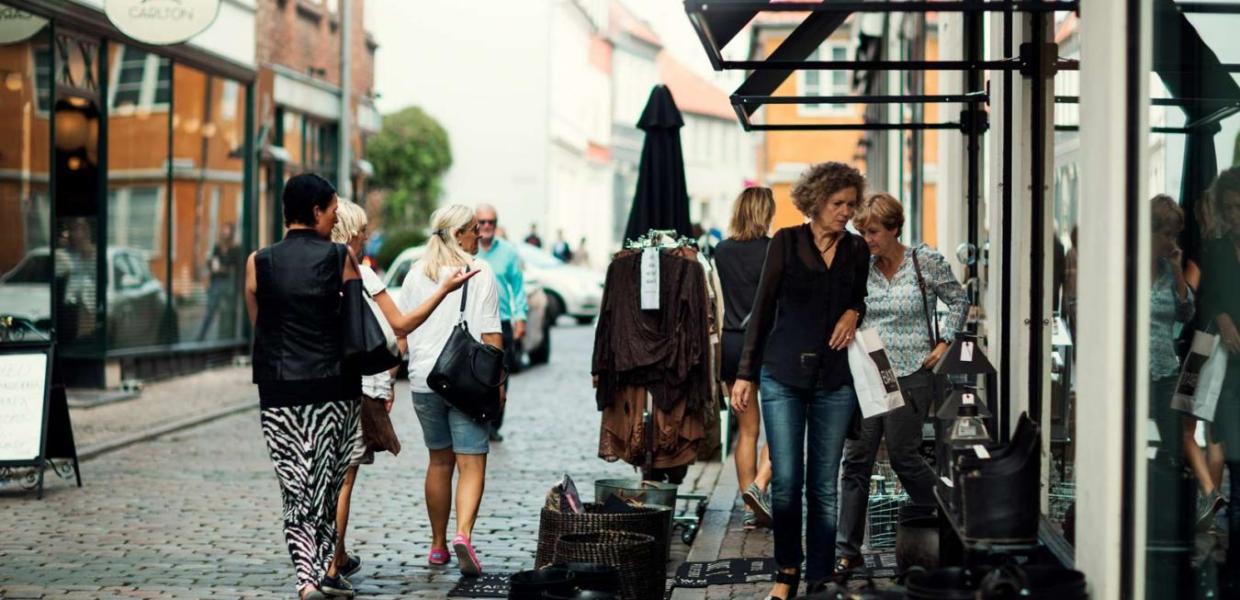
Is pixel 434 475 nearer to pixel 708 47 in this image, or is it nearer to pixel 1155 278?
pixel 708 47

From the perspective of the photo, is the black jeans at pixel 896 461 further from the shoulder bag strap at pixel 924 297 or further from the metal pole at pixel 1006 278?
the metal pole at pixel 1006 278

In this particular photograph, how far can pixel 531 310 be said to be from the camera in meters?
23.3

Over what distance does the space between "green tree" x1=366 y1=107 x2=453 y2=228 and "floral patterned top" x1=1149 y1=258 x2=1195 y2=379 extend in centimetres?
4652

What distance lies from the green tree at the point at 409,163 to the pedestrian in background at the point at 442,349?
43.2 meters

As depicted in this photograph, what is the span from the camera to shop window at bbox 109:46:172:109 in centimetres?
1995

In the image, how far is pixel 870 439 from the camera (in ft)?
27.9

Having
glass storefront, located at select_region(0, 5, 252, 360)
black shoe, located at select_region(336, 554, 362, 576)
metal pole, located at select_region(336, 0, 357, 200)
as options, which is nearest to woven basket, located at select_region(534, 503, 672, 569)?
black shoe, located at select_region(336, 554, 362, 576)

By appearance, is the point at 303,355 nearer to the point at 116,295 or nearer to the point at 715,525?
the point at 715,525

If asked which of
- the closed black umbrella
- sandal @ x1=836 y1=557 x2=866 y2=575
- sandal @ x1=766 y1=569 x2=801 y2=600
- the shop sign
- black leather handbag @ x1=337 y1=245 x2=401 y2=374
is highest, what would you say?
the shop sign

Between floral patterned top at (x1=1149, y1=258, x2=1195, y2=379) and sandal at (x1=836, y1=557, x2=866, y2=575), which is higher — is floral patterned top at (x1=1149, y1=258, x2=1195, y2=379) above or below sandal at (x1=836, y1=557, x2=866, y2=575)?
above

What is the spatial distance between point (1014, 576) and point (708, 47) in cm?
277

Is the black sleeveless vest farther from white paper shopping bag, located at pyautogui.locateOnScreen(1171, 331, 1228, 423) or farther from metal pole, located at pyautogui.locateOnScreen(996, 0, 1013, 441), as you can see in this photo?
white paper shopping bag, located at pyautogui.locateOnScreen(1171, 331, 1228, 423)

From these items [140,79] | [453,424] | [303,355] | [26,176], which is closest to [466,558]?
[453,424]

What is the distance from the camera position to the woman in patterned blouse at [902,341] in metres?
A: 8.58
